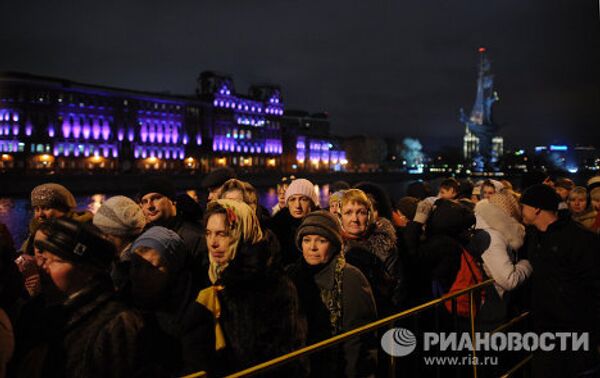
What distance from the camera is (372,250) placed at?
3469 mm

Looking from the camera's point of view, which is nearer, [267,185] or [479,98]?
[267,185]

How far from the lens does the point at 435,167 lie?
12975 centimetres

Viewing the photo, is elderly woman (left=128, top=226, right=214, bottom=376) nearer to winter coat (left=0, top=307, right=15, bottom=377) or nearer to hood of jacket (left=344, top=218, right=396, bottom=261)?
winter coat (left=0, top=307, right=15, bottom=377)

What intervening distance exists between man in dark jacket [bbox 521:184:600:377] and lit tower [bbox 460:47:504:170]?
337 feet

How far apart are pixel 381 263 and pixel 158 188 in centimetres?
233

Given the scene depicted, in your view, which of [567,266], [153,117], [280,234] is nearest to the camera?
[567,266]

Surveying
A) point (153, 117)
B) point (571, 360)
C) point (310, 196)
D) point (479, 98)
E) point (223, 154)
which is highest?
point (479, 98)

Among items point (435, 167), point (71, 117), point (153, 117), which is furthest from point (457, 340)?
point (435, 167)

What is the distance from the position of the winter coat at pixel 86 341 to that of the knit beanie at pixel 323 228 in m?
1.26

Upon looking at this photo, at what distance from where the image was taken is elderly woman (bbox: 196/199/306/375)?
2.34m

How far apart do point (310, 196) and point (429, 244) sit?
1739 millimetres

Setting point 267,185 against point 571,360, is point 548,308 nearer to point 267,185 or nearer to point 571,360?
point 571,360

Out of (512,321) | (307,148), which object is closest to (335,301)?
(512,321)

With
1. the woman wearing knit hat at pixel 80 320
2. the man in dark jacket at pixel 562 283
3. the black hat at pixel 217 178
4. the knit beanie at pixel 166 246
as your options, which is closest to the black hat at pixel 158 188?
the black hat at pixel 217 178
